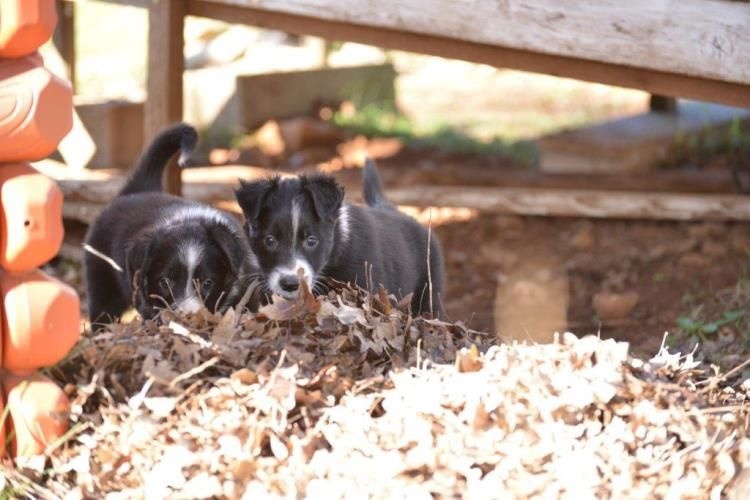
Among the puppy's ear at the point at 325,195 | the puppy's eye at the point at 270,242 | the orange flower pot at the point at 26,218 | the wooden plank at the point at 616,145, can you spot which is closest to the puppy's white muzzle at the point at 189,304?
the puppy's eye at the point at 270,242

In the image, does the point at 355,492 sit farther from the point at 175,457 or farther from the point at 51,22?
the point at 51,22

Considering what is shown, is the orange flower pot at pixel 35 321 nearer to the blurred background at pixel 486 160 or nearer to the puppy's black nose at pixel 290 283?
the puppy's black nose at pixel 290 283

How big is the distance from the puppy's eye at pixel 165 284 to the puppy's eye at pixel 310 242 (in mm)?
661

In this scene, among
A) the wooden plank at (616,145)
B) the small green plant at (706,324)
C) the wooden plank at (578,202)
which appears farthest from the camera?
the wooden plank at (616,145)

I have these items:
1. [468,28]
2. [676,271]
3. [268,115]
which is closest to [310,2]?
Result: [468,28]

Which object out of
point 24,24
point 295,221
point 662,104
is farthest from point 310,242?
point 662,104

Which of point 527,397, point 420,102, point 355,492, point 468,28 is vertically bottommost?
point 420,102

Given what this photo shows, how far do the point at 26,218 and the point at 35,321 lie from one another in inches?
12.5

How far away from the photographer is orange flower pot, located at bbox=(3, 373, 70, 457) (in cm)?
349

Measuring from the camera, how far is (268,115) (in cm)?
1101

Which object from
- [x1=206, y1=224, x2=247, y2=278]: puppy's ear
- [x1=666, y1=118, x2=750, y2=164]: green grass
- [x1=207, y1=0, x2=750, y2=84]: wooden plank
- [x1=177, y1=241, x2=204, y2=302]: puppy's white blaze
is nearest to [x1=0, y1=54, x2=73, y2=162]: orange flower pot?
[x1=177, y1=241, x2=204, y2=302]: puppy's white blaze

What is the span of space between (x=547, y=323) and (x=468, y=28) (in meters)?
1.80

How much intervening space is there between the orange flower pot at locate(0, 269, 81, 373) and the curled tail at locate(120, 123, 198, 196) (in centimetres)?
220

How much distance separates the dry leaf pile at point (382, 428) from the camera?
11.2ft
